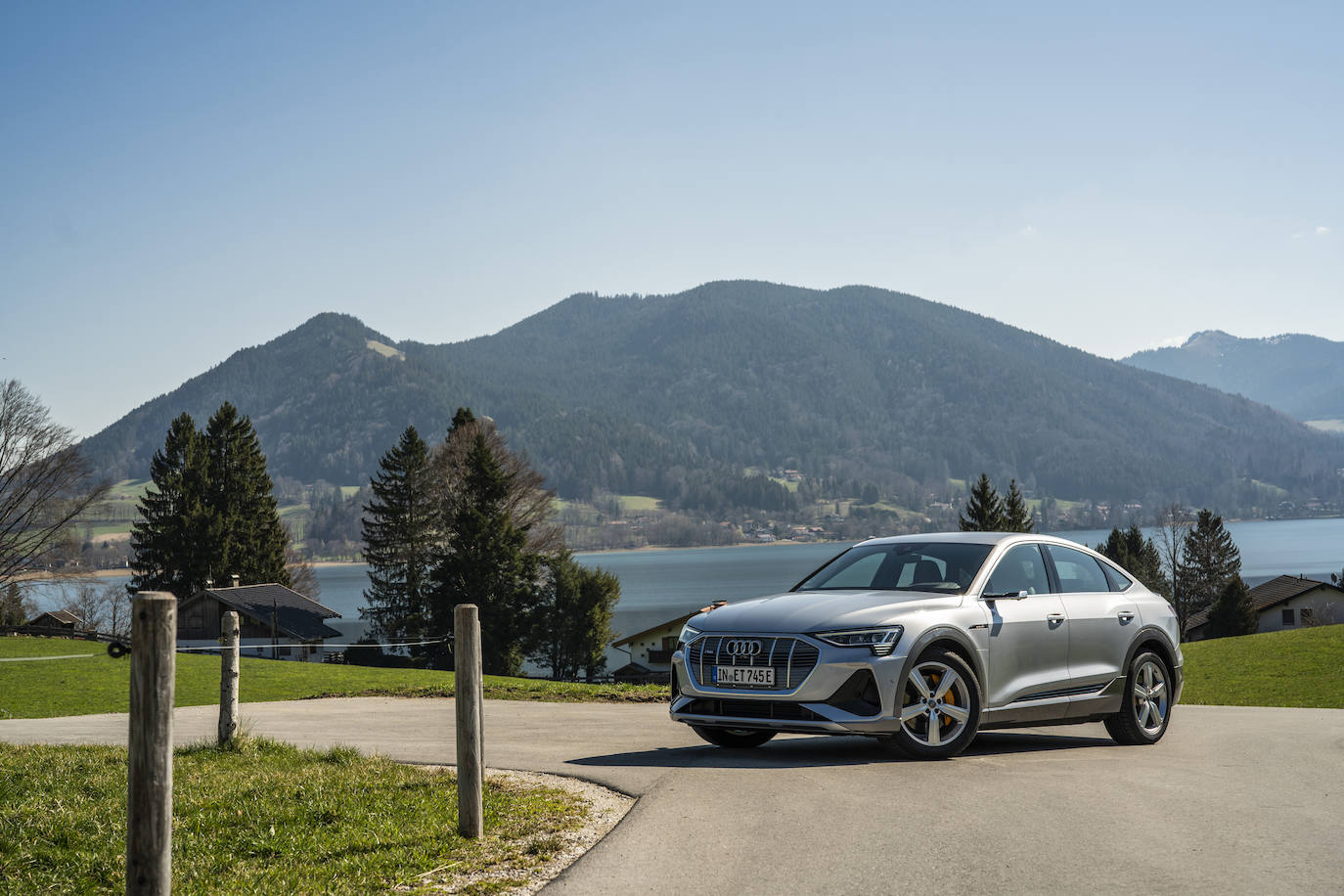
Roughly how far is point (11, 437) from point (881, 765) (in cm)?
4708

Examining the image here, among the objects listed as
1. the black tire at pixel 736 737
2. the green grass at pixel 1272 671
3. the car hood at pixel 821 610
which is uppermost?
the car hood at pixel 821 610

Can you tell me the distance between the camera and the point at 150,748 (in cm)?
422

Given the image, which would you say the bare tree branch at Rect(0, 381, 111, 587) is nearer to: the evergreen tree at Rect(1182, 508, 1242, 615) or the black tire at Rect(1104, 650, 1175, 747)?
the black tire at Rect(1104, 650, 1175, 747)

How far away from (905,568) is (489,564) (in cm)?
4388

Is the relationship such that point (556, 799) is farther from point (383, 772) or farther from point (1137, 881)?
point (1137, 881)

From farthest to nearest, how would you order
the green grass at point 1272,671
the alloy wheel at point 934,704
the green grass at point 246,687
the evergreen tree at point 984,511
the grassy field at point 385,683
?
1. the evergreen tree at point 984,511
2. the green grass at point 1272,671
3. the grassy field at point 385,683
4. the green grass at point 246,687
5. the alloy wheel at point 934,704

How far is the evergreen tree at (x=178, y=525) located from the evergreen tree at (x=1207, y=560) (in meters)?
74.6

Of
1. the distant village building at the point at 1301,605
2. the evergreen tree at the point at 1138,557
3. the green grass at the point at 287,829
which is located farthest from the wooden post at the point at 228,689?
the evergreen tree at the point at 1138,557

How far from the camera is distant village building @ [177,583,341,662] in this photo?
58.8m

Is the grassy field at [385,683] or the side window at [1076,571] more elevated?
the side window at [1076,571]

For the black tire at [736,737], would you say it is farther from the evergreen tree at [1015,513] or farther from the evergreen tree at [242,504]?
the evergreen tree at [1015,513]

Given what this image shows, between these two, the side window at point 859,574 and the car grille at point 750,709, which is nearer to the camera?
the car grille at point 750,709

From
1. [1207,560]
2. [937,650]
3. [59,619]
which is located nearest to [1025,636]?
[937,650]

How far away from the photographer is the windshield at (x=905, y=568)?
9.86 m
